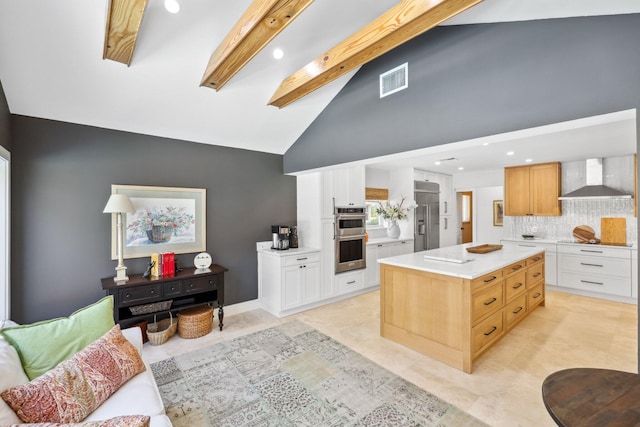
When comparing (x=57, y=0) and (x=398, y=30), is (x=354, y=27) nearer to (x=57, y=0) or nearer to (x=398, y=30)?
(x=398, y=30)

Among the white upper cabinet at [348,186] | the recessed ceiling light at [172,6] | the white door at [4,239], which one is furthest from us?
the white upper cabinet at [348,186]

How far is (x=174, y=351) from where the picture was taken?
9.68 feet

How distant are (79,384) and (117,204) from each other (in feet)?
6.39

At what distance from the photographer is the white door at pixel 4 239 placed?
2510mm

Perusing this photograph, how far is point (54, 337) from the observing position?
1564 millimetres

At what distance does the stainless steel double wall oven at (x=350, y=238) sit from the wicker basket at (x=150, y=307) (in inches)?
93.8

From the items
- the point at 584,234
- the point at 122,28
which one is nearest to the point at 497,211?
the point at 584,234

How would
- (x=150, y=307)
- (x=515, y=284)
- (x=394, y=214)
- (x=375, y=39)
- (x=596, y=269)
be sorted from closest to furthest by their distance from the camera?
(x=375, y=39) < (x=150, y=307) < (x=515, y=284) < (x=596, y=269) < (x=394, y=214)

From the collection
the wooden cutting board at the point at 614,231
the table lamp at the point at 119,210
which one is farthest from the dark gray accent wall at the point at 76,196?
the wooden cutting board at the point at 614,231

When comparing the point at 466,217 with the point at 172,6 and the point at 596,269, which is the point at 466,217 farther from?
Result: the point at 172,6

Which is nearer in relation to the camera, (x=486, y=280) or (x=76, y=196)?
(x=486, y=280)

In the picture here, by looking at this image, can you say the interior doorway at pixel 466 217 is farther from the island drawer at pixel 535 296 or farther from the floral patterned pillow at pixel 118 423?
the floral patterned pillow at pixel 118 423

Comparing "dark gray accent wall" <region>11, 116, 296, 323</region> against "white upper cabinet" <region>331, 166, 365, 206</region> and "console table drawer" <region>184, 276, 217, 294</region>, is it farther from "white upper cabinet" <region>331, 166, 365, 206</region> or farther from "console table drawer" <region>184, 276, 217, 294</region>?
"white upper cabinet" <region>331, 166, 365, 206</region>

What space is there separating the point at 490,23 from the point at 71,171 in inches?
162
